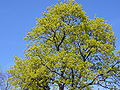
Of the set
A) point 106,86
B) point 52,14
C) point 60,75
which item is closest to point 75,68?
point 60,75

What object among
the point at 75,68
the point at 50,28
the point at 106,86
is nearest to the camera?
the point at 75,68

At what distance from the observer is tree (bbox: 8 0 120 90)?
25.4 metres

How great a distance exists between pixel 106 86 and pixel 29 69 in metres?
9.41

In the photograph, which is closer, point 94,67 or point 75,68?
point 75,68

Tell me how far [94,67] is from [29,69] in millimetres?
8003

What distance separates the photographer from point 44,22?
29219mm

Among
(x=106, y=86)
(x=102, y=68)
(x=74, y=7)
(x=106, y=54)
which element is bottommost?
(x=106, y=86)

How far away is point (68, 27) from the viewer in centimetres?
2808

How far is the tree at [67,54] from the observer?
25.4 m

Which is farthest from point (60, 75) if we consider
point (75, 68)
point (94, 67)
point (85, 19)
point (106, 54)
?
point (85, 19)

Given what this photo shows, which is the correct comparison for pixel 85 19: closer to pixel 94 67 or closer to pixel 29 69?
pixel 94 67

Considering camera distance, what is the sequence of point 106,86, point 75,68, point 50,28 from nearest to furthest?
point 75,68 < point 106,86 < point 50,28

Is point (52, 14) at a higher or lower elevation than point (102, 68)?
higher

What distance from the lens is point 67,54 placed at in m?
25.2
